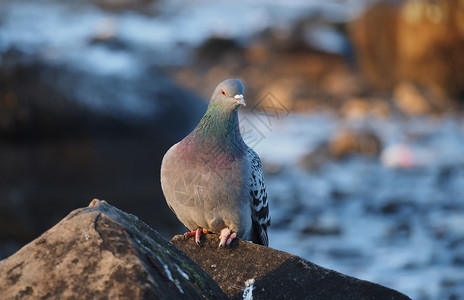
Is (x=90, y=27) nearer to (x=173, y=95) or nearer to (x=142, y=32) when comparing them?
(x=142, y=32)

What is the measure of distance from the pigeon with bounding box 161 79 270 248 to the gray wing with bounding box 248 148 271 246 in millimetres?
17

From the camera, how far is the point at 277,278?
3.63 metres

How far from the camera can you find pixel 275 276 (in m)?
3.64

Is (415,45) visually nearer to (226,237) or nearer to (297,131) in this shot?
(297,131)

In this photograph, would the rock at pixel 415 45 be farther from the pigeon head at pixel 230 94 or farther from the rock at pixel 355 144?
the pigeon head at pixel 230 94

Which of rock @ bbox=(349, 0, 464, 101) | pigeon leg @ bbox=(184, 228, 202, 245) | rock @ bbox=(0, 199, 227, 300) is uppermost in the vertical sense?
rock @ bbox=(349, 0, 464, 101)

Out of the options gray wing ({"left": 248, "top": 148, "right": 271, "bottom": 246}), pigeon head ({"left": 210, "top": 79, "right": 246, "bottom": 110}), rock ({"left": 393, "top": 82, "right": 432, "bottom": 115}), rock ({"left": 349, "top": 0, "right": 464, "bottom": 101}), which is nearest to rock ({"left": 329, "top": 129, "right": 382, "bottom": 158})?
rock ({"left": 393, "top": 82, "right": 432, "bottom": 115})

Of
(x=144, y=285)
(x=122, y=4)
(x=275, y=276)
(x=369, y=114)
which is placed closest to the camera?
(x=144, y=285)

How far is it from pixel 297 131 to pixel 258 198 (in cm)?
910

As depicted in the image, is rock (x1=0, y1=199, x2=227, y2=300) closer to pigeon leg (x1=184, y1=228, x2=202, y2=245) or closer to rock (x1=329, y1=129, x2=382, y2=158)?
pigeon leg (x1=184, y1=228, x2=202, y2=245)

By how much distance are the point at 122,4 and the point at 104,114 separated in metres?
15.7

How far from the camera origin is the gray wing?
4129 mm

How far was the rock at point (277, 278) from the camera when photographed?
138 inches

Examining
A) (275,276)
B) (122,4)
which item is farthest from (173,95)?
(122,4)
